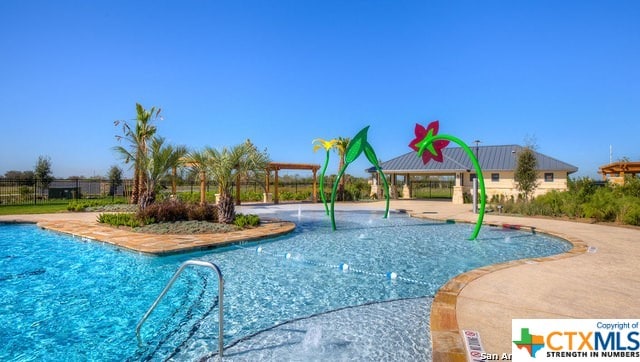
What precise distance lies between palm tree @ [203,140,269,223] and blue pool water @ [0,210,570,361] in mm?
2546

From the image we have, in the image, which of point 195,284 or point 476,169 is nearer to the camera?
point 195,284

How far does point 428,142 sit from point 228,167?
620 centimetres

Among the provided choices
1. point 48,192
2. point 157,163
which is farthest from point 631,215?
point 48,192

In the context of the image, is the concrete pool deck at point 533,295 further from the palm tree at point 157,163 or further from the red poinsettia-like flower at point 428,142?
the palm tree at point 157,163

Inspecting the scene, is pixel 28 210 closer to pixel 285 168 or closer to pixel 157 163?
pixel 157 163

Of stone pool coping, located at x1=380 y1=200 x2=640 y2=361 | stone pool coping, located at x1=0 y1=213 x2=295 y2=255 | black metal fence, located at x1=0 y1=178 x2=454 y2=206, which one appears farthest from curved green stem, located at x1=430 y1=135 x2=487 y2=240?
black metal fence, located at x1=0 y1=178 x2=454 y2=206

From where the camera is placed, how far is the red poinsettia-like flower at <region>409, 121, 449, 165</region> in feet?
39.3

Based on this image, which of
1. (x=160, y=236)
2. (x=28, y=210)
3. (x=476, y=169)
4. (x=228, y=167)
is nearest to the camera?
(x=160, y=236)

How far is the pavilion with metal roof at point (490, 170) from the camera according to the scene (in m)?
26.9

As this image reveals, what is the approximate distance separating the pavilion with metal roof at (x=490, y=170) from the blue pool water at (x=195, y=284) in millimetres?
17063

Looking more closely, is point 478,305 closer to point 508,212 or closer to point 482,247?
point 482,247

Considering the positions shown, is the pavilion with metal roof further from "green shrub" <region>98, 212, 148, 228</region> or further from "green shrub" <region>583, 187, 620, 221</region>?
"green shrub" <region>98, 212, 148, 228</region>

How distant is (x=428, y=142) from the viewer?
38.2ft

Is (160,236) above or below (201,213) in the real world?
below
